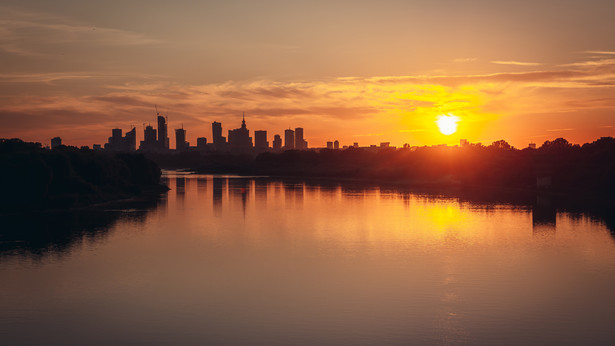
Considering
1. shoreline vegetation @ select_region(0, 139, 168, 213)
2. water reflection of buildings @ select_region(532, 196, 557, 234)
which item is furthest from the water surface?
shoreline vegetation @ select_region(0, 139, 168, 213)

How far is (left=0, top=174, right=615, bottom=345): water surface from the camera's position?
2048cm

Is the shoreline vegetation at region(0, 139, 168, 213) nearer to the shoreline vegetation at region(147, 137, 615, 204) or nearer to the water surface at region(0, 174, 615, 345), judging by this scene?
the water surface at region(0, 174, 615, 345)

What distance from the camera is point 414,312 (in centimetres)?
2294

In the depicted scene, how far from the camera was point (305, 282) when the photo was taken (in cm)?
2820

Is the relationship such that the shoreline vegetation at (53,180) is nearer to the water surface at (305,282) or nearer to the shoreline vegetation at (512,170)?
the water surface at (305,282)

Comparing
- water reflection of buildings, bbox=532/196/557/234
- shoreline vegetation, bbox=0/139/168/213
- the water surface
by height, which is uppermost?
shoreline vegetation, bbox=0/139/168/213

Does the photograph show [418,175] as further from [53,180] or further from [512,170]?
[53,180]

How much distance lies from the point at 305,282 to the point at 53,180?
146ft

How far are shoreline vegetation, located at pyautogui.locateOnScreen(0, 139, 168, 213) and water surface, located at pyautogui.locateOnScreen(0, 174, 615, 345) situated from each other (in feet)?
20.9

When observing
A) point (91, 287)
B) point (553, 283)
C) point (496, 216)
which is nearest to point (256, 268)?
point (91, 287)

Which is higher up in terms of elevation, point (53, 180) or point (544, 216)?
point (53, 180)

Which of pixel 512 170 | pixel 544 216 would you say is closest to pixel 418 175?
pixel 512 170

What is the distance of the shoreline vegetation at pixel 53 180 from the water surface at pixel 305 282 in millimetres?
6384

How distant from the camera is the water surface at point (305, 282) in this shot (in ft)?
67.2
